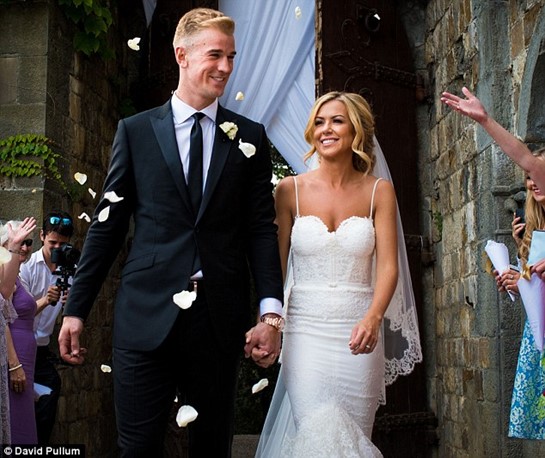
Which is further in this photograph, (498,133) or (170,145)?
(498,133)

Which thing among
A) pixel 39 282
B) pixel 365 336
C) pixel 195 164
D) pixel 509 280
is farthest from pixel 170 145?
pixel 39 282

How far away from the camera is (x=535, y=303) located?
412 cm

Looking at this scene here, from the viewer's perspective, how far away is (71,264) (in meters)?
A: 5.81

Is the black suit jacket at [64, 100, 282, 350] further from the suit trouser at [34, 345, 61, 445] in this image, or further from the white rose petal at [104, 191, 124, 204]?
the suit trouser at [34, 345, 61, 445]

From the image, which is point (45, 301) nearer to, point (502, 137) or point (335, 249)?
point (335, 249)

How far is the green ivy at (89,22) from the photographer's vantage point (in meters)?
6.88

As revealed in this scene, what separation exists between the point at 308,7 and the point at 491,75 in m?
2.37

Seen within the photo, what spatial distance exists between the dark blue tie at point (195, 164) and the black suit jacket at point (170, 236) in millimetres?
27

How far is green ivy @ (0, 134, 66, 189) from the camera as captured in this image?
6.43 metres

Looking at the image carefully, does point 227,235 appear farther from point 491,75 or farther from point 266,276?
point 491,75

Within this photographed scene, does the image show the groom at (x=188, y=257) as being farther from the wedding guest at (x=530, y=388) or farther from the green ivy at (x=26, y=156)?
the green ivy at (x=26, y=156)

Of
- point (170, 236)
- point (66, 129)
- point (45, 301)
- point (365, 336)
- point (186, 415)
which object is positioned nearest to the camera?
point (186, 415)

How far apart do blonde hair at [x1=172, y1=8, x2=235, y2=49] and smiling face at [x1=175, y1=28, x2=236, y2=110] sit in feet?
0.05

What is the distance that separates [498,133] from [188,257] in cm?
165
